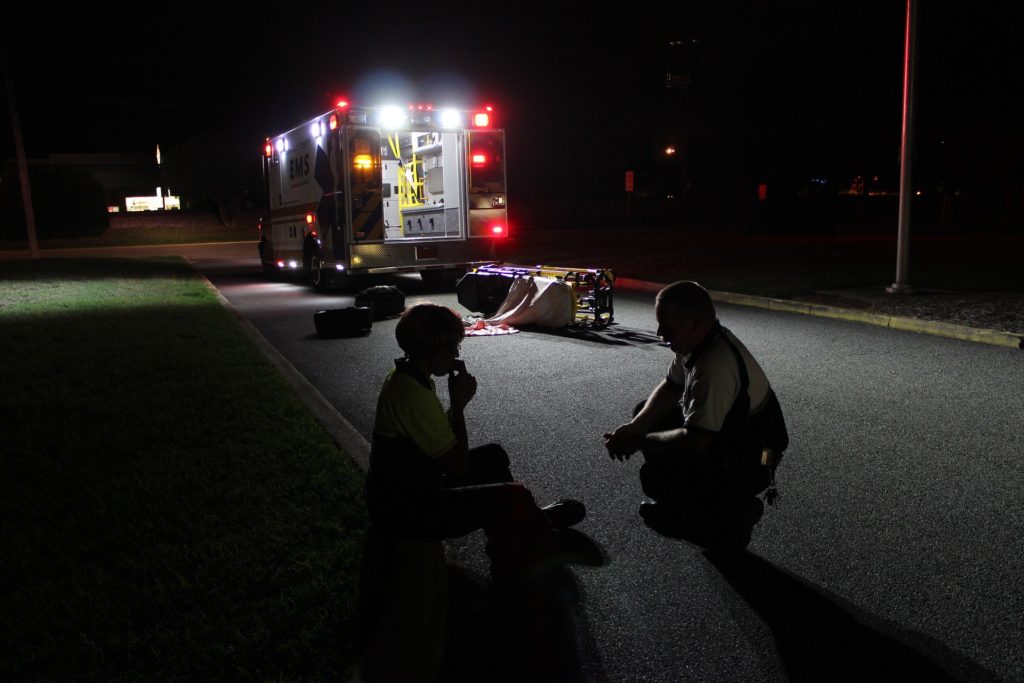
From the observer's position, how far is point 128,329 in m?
11.0

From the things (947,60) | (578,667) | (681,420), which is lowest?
(578,667)

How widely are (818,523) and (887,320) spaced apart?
7445 mm

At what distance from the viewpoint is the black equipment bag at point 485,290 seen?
1269 cm

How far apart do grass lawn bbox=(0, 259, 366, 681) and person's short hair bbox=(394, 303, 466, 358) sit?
1.09 m

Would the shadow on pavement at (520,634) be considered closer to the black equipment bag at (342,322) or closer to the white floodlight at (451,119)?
the black equipment bag at (342,322)

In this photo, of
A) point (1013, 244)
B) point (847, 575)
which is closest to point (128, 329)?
point (847, 575)

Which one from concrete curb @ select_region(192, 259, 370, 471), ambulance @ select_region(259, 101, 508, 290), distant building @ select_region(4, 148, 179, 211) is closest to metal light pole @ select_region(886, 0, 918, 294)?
ambulance @ select_region(259, 101, 508, 290)

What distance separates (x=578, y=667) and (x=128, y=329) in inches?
379

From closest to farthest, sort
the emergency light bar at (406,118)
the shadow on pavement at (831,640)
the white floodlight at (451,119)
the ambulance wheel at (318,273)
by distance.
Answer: the shadow on pavement at (831,640) → the emergency light bar at (406,118) → the white floodlight at (451,119) → the ambulance wheel at (318,273)

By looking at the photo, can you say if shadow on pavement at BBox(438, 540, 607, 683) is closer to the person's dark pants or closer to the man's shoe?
the man's shoe

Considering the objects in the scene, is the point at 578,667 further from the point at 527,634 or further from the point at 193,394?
the point at 193,394

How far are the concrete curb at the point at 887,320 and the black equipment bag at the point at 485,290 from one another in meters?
3.97

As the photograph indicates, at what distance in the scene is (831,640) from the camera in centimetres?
323

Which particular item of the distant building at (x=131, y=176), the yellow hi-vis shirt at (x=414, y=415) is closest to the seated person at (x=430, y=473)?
the yellow hi-vis shirt at (x=414, y=415)
